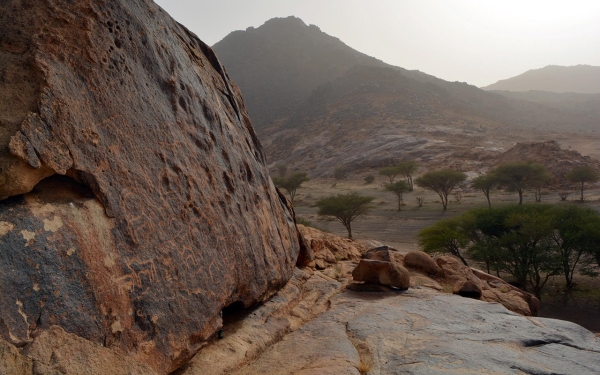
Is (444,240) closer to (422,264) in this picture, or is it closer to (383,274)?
(422,264)

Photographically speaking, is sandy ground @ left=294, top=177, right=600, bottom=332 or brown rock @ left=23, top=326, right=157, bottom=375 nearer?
brown rock @ left=23, top=326, right=157, bottom=375

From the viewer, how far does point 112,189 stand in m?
3.05

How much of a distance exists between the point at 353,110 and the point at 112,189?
64868mm

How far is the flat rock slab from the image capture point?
12.1 feet

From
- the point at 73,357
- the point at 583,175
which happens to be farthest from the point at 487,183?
the point at 73,357

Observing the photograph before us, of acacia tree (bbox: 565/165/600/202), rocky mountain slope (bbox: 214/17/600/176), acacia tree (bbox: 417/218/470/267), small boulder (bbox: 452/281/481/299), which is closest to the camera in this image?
small boulder (bbox: 452/281/481/299)

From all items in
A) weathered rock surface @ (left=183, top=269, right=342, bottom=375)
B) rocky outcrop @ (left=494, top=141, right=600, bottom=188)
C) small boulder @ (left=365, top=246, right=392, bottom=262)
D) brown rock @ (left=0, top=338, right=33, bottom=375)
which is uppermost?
brown rock @ (left=0, top=338, right=33, bottom=375)

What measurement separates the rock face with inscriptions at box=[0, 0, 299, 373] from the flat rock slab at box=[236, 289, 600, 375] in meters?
0.96

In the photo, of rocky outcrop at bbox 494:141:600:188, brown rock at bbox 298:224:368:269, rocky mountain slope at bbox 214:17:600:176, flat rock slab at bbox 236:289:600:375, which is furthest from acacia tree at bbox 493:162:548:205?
flat rock slab at bbox 236:289:600:375

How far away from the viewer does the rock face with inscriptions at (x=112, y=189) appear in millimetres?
2459

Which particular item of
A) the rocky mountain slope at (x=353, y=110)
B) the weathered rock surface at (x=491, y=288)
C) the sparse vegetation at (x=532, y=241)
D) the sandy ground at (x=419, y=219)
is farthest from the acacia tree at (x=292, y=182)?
the weathered rock surface at (x=491, y=288)

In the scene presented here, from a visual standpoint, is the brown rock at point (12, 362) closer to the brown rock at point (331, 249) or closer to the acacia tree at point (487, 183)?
the brown rock at point (331, 249)

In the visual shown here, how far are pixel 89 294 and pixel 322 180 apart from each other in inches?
1843

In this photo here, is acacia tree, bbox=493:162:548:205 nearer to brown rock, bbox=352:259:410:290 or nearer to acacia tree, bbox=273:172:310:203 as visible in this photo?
acacia tree, bbox=273:172:310:203
